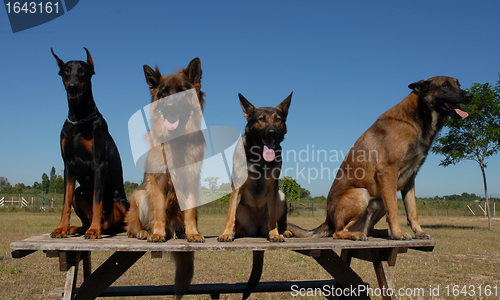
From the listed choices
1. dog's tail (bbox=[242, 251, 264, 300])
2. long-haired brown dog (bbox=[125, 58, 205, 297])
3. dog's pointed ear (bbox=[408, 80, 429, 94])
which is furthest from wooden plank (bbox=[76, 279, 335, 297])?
dog's pointed ear (bbox=[408, 80, 429, 94])

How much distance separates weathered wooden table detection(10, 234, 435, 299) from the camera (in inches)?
128

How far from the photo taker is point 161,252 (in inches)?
138

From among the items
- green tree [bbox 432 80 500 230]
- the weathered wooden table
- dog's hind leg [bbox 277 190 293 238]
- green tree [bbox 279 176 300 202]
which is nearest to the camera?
the weathered wooden table

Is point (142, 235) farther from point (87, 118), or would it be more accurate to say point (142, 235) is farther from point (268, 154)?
point (268, 154)

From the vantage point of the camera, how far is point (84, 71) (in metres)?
3.82

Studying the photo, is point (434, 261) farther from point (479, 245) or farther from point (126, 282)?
point (126, 282)

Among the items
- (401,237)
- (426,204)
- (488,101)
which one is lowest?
(426,204)

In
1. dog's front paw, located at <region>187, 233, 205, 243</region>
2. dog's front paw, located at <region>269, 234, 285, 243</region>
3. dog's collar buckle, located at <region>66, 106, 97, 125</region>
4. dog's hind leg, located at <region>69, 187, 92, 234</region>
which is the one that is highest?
dog's collar buckle, located at <region>66, 106, 97, 125</region>

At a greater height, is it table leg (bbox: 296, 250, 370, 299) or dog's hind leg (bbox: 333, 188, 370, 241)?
dog's hind leg (bbox: 333, 188, 370, 241)

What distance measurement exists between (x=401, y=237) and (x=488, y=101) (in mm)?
18679

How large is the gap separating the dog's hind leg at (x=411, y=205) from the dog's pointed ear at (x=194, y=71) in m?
3.24

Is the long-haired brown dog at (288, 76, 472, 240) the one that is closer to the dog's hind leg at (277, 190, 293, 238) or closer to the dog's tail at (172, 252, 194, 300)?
the dog's hind leg at (277, 190, 293, 238)

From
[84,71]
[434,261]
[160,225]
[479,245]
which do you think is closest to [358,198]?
[160,225]

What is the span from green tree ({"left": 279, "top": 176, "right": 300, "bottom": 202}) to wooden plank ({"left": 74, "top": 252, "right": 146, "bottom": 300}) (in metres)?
29.4
